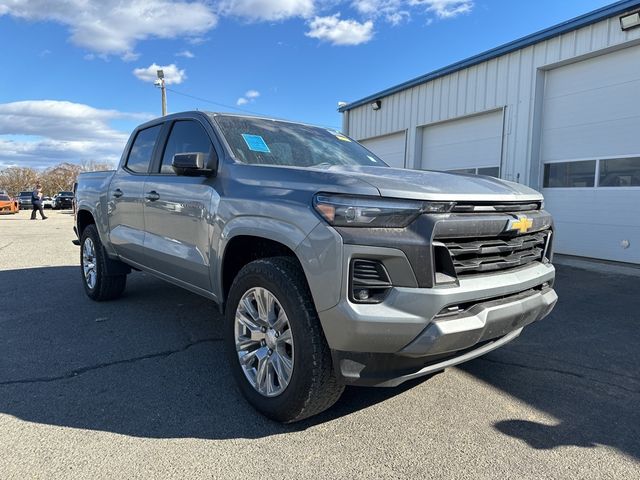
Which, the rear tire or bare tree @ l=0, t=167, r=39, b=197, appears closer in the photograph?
the rear tire

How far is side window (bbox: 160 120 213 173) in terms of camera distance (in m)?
3.84

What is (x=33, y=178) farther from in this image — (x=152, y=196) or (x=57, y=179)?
(x=152, y=196)

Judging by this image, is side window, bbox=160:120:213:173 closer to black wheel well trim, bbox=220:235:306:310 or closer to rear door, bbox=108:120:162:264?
rear door, bbox=108:120:162:264

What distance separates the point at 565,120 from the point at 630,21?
1963 mm

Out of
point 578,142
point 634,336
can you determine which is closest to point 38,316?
point 634,336

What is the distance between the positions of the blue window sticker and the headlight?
50.5 inches

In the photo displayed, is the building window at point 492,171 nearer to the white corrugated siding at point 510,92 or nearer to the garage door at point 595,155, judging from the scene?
the white corrugated siding at point 510,92

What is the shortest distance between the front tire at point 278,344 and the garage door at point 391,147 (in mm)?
10758

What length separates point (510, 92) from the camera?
10133mm

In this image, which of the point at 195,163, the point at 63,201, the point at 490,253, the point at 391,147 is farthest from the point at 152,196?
the point at 63,201

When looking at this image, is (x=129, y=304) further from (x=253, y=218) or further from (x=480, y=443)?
(x=480, y=443)

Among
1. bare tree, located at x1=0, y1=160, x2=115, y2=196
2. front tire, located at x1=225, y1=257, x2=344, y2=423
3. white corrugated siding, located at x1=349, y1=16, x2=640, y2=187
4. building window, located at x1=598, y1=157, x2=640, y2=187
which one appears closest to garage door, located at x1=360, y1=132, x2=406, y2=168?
white corrugated siding, located at x1=349, y1=16, x2=640, y2=187

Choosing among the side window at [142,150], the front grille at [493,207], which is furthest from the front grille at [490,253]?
the side window at [142,150]

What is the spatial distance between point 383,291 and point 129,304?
4122 mm
